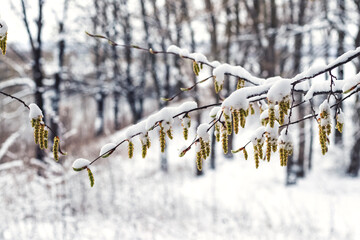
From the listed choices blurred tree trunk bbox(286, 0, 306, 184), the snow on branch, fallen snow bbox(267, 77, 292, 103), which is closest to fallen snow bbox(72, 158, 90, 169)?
the snow on branch

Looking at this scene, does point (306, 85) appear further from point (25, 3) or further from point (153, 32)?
A: point (153, 32)

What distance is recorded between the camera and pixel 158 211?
19.6 ft

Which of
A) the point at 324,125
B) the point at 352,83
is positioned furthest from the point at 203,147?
the point at 352,83

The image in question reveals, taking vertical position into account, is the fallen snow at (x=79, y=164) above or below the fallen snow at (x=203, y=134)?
below

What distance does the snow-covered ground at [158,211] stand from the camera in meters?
4.83

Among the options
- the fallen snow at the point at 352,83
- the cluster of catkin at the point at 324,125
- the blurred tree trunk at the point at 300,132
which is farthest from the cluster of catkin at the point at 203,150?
the blurred tree trunk at the point at 300,132

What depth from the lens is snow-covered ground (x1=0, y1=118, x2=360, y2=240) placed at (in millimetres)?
4834

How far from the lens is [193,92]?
10.3 metres

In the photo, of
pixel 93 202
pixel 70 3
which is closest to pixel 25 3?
pixel 70 3

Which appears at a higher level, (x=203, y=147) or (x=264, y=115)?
(x=264, y=115)

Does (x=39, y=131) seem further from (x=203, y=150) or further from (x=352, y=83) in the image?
(x=352, y=83)

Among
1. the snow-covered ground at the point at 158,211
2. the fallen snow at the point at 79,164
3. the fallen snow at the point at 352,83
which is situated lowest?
the snow-covered ground at the point at 158,211

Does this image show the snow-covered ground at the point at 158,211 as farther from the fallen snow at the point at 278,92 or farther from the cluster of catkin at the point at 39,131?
the fallen snow at the point at 278,92

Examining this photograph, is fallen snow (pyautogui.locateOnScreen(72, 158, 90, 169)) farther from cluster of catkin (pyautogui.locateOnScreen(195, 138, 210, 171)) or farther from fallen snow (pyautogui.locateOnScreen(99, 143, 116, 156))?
cluster of catkin (pyautogui.locateOnScreen(195, 138, 210, 171))
